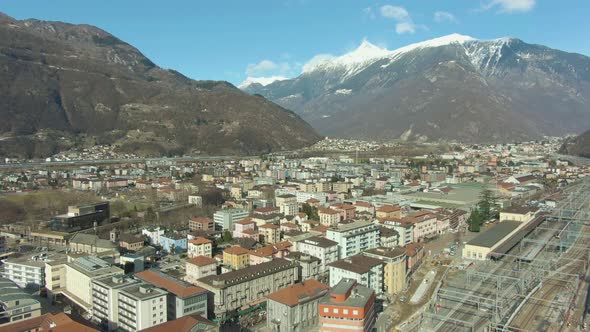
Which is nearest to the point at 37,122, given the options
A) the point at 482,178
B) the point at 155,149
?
the point at 155,149

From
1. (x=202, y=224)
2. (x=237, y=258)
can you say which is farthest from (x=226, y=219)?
(x=237, y=258)

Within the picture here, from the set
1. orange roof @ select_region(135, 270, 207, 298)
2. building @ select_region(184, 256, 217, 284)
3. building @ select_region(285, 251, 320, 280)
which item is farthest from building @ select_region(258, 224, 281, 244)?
orange roof @ select_region(135, 270, 207, 298)

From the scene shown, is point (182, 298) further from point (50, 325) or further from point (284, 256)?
point (284, 256)

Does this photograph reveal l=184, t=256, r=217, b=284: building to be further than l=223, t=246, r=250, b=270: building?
No

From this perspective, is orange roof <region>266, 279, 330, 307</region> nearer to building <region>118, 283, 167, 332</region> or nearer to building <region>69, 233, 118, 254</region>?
building <region>118, 283, 167, 332</region>

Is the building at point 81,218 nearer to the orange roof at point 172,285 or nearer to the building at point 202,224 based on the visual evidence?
the building at point 202,224

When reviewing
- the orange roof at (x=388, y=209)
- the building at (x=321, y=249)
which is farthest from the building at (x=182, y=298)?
the orange roof at (x=388, y=209)

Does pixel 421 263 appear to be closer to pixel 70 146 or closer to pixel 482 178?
pixel 482 178
